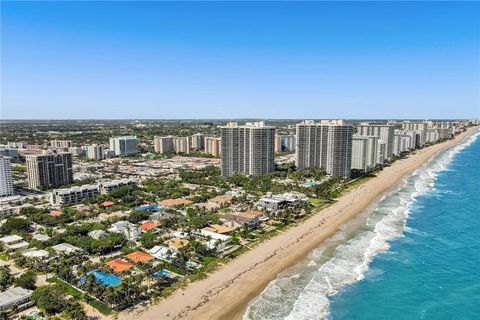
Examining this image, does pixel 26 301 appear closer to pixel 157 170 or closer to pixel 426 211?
pixel 426 211

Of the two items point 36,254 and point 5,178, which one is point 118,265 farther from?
point 5,178

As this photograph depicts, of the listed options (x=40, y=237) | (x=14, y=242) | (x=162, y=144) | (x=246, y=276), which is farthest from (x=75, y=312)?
(x=162, y=144)

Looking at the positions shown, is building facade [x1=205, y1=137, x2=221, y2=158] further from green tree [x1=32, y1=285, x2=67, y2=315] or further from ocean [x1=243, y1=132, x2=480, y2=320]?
green tree [x1=32, y1=285, x2=67, y2=315]

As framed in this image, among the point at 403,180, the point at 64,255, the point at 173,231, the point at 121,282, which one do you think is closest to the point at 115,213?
the point at 173,231

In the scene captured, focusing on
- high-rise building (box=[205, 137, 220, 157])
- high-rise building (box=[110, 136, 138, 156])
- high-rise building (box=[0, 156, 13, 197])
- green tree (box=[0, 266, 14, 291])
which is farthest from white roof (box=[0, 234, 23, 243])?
high-rise building (box=[205, 137, 220, 157])

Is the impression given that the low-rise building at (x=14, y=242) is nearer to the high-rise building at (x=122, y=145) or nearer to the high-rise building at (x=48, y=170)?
the high-rise building at (x=48, y=170)

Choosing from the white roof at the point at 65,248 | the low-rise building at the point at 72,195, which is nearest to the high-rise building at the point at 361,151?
the low-rise building at the point at 72,195
